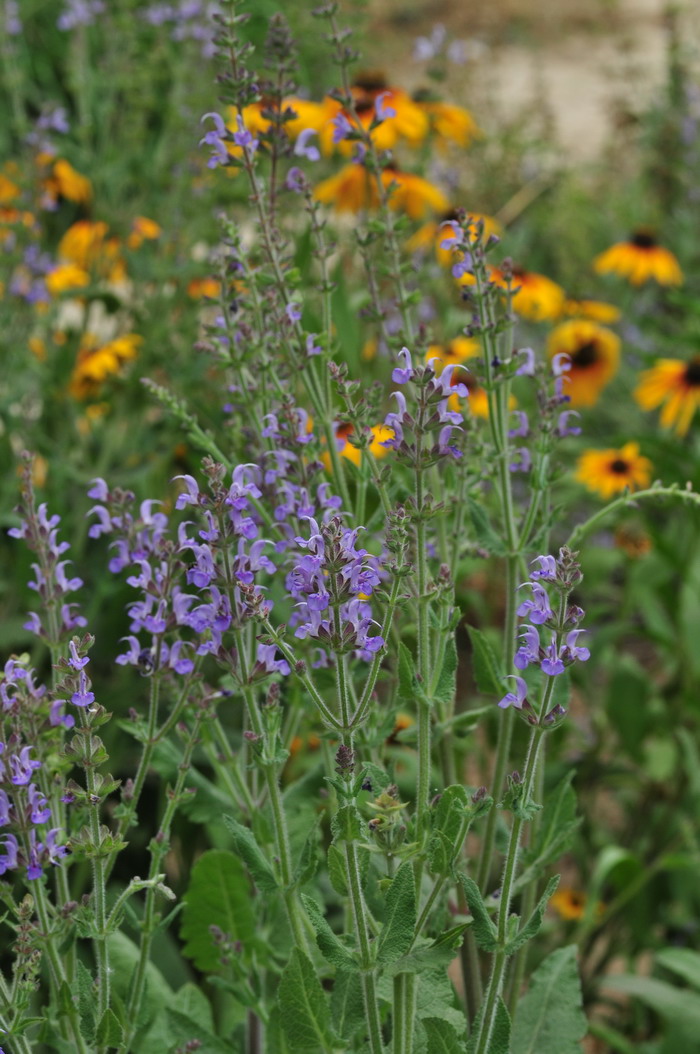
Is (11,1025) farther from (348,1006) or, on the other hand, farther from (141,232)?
(141,232)

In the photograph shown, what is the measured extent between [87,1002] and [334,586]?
0.44 meters

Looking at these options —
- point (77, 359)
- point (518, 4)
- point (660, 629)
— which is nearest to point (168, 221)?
point (77, 359)

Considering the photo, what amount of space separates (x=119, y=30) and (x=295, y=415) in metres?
1.99

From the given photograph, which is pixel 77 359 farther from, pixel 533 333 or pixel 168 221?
pixel 533 333

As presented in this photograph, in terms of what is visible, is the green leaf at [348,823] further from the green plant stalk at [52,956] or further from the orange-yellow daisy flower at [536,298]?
the orange-yellow daisy flower at [536,298]

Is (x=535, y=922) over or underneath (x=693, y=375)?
underneath

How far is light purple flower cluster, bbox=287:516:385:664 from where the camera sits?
0.98 m

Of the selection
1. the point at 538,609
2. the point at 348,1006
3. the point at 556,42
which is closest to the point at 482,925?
the point at 348,1006

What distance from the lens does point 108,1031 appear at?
1078mm

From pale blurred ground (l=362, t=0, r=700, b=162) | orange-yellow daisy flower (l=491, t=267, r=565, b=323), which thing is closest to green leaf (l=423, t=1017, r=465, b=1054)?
orange-yellow daisy flower (l=491, t=267, r=565, b=323)

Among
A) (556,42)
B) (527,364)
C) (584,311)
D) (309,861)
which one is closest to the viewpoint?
(309,861)

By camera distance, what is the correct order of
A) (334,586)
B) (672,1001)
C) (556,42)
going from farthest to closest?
(556,42) < (672,1001) < (334,586)

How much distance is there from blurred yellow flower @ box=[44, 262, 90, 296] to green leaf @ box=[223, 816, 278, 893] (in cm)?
211

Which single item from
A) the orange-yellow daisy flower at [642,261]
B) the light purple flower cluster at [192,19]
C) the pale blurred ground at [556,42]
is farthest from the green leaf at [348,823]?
the pale blurred ground at [556,42]
